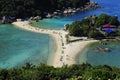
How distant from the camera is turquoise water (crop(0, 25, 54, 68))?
49.0 metres

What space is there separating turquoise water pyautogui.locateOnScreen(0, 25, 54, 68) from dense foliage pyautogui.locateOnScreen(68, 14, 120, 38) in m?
4.60

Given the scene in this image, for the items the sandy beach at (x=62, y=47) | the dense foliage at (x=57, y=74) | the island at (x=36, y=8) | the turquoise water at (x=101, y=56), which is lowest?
the turquoise water at (x=101, y=56)

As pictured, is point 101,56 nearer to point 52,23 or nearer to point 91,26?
point 91,26

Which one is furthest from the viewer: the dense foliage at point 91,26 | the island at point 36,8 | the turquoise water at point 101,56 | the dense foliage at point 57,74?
the island at point 36,8

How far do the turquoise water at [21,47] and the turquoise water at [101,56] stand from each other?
5179 millimetres

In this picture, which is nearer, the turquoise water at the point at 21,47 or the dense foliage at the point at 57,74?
the dense foliage at the point at 57,74

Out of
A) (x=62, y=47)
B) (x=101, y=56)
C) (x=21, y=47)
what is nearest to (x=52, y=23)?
(x=21, y=47)

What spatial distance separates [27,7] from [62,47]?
31.2m

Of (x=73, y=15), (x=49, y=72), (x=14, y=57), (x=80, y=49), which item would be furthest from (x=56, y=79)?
(x=73, y=15)

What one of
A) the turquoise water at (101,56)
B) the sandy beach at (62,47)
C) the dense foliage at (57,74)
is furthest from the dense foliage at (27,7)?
the dense foliage at (57,74)

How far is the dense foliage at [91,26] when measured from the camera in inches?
2466

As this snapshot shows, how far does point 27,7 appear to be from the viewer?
84.8 m

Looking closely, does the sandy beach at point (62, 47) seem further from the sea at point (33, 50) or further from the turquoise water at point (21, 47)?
the turquoise water at point (21, 47)

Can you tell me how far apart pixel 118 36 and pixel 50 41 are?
459 inches
